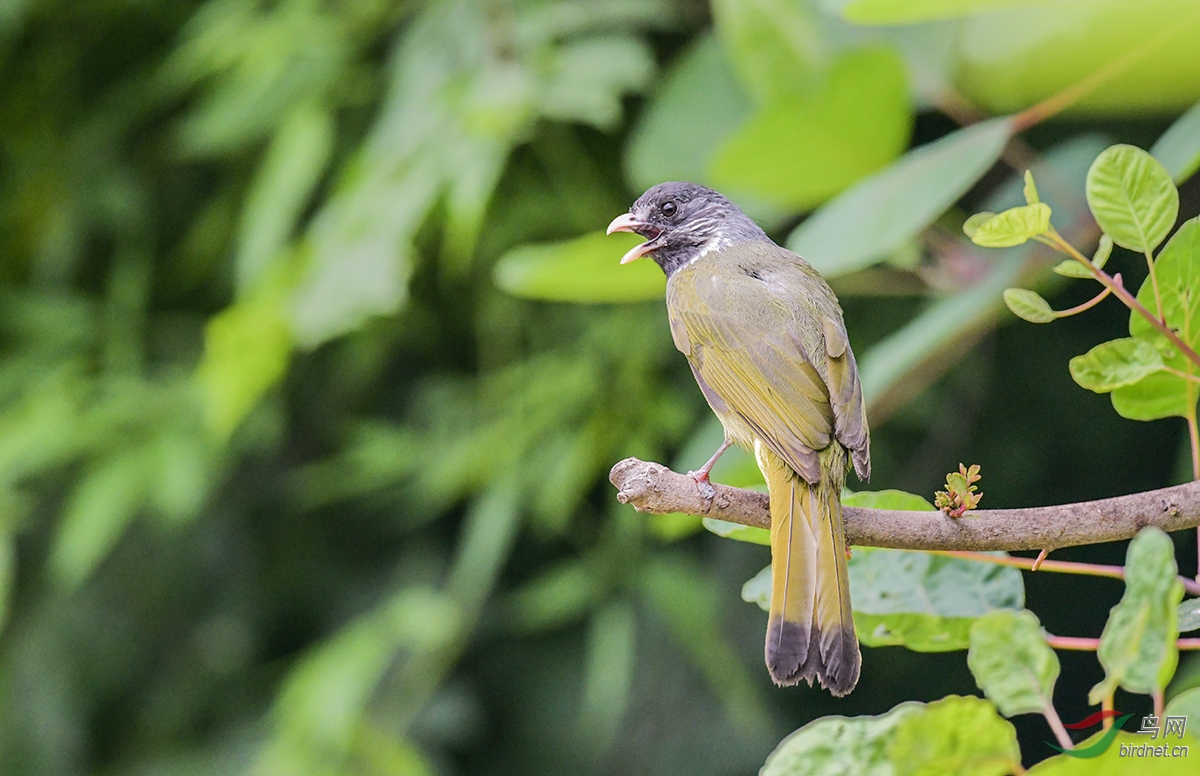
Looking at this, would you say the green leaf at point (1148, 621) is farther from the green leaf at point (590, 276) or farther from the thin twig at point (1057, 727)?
the green leaf at point (590, 276)

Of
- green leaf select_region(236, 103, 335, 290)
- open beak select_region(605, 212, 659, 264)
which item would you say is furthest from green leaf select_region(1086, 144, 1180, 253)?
green leaf select_region(236, 103, 335, 290)

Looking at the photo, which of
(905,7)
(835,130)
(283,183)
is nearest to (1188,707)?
(905,7)

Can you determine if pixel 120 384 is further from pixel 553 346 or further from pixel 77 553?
pixel 553 346

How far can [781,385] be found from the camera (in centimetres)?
74

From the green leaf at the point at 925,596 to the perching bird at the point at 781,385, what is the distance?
0.21ft

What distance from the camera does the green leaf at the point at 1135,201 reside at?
56 centimetres

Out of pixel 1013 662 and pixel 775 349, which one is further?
pixel 775 349

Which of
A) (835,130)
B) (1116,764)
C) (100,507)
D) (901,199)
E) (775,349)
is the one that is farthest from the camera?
(100,507)

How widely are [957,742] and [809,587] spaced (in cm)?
12

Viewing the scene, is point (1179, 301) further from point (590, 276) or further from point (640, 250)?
point (590, 276)

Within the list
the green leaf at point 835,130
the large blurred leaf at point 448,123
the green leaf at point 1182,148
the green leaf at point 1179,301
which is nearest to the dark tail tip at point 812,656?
the green leaf at point 1179,301

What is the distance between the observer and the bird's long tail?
0.48 meters

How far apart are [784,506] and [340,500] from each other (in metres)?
2.16

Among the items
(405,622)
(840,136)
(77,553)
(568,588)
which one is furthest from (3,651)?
(840,136)
